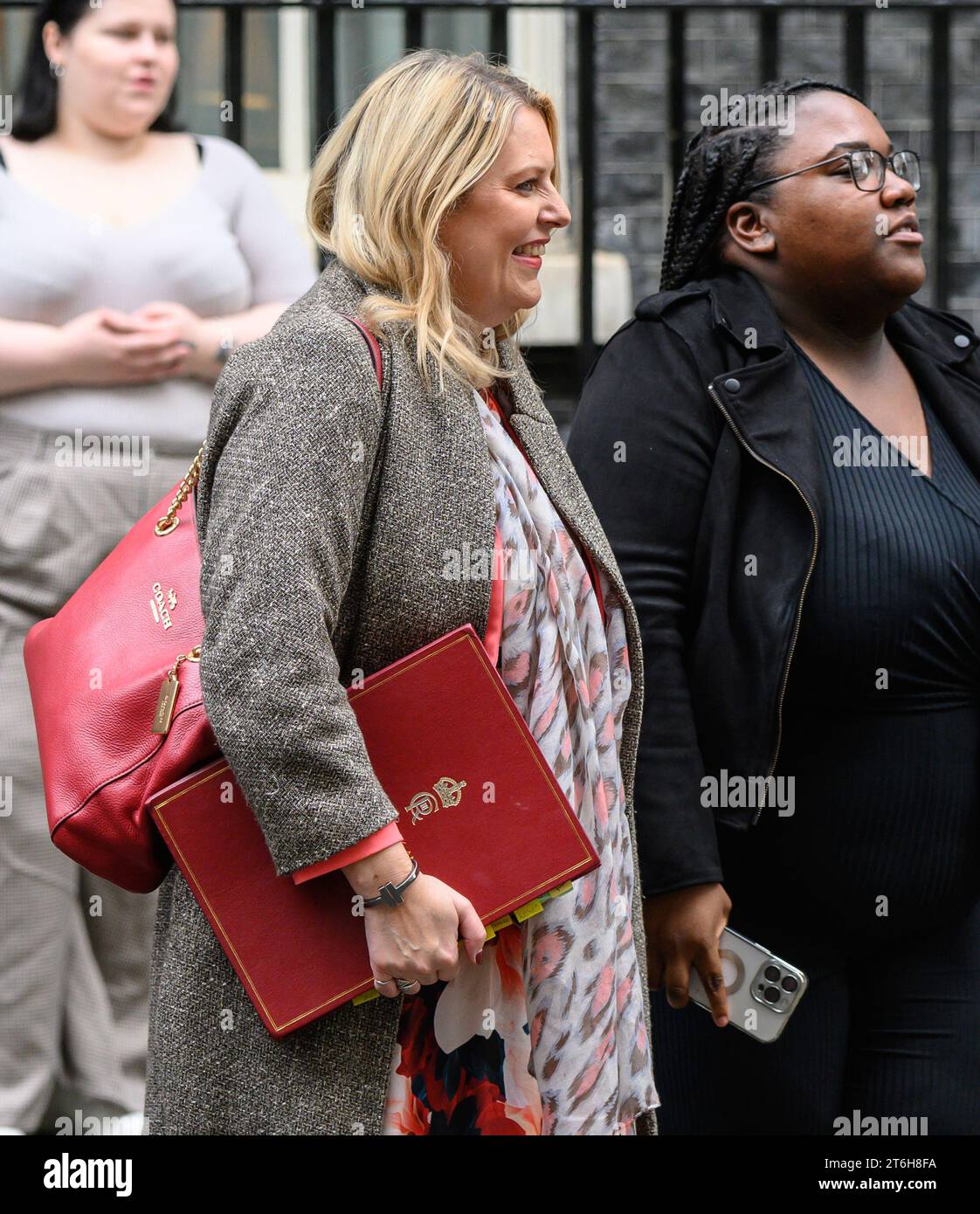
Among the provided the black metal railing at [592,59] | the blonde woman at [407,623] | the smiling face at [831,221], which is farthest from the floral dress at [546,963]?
the black metal railing at [592,59]

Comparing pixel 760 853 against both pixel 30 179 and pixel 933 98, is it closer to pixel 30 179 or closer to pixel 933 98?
pixel 30 179

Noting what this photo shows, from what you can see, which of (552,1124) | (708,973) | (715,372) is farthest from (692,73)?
(552,1124)

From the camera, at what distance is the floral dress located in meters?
2.26

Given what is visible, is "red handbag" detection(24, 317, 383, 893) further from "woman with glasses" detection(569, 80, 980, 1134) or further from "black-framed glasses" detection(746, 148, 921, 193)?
"black-framed glasses" detection(746, 148, 921, 193)

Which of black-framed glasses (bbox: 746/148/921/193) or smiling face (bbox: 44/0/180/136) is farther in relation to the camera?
smiling face (bbox: 44/0/180/136)

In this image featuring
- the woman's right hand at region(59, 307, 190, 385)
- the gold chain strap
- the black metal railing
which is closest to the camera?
the gold chain strap

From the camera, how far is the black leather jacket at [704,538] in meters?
2.73

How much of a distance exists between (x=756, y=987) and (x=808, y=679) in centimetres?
49

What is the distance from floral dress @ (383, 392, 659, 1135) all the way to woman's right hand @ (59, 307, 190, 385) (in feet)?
5.74

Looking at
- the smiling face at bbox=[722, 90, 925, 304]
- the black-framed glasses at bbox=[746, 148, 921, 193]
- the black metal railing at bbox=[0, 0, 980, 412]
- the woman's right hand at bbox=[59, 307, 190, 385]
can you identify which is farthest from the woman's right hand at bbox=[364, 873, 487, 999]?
the black metal railing at bbox=[0, 0, 980, 412]

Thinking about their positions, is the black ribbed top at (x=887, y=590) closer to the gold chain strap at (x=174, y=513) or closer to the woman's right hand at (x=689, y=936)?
the woman's right hand at (x=689, y=936)

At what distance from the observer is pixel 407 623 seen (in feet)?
7.14

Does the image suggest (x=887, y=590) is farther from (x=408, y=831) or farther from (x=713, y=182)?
(x=408, y=831)
